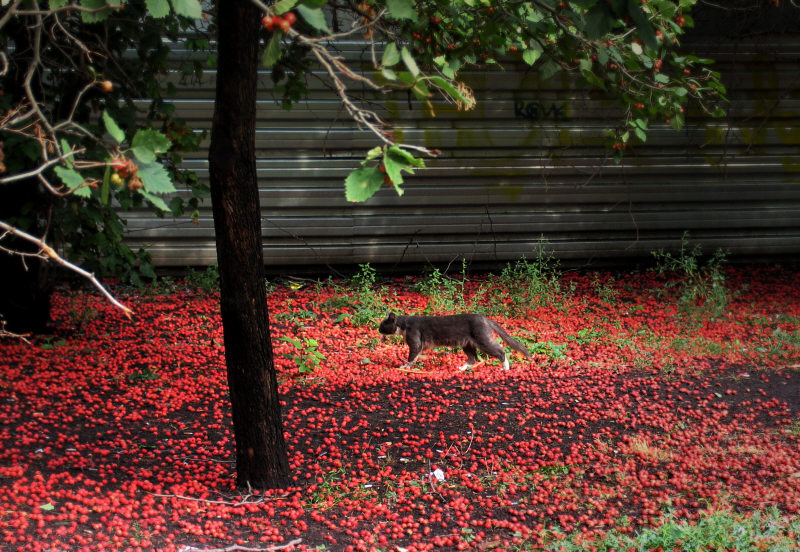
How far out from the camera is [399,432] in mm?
5648

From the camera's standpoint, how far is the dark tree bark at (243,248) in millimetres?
4246

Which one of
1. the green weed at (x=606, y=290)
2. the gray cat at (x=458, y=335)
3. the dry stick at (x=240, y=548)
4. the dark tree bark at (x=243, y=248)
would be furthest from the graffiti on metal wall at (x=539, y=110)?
the dry stick at (x=240, y=548)

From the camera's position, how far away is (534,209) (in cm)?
1062

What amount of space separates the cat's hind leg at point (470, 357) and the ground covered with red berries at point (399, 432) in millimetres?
147

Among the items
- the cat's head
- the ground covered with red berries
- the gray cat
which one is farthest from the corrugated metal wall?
the gray cat

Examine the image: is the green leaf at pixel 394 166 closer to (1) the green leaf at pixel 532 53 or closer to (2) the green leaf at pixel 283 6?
(2) the green leaf at pixel 283 6

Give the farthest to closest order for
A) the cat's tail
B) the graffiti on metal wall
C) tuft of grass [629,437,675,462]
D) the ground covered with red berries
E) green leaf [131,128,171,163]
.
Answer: the graffiti on metal wall → the cat's tail → tuft of grass [629,437,675,462] → the ground covered with red berries → green leaf [131,128,171,163]

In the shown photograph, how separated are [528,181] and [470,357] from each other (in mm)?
4109

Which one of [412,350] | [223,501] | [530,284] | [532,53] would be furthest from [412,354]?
[532,53]

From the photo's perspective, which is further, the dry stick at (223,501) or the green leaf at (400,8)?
the dry stick at (223,501)

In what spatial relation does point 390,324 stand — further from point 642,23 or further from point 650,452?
point 642,23

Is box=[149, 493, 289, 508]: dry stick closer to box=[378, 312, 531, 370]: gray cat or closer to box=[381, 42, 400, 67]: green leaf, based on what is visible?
box=[378, 312, 531, 370]: gray cat

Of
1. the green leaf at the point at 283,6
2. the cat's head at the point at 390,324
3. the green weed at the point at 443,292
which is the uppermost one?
the green leaf at the point at 283,6

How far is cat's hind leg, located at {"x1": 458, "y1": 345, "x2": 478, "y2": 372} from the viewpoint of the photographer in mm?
7000
